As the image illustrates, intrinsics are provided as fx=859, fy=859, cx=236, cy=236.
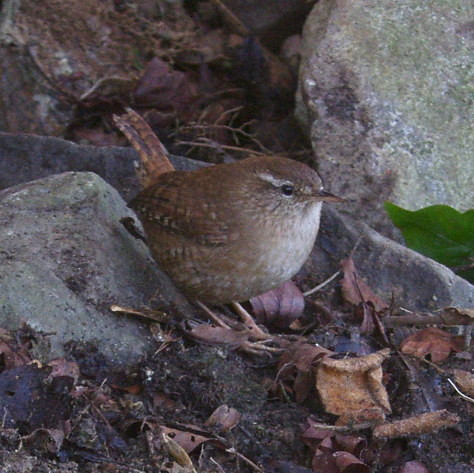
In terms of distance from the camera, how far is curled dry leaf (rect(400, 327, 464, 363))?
370 cm

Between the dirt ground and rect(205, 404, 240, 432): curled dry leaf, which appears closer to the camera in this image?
the dirt ground

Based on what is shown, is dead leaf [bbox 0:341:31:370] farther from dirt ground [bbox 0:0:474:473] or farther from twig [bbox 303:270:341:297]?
twig [bbox 303:270:341:297]

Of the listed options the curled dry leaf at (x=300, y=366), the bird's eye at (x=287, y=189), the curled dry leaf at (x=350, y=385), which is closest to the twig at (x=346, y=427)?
the curled dry leaf at (x=350, y=385)

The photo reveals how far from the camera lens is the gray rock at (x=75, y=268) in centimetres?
329

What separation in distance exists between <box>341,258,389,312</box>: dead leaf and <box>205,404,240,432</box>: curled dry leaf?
1.18 meters

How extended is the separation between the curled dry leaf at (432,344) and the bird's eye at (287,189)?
0.83 m

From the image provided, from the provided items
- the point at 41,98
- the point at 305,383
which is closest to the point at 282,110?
the point at 41,98

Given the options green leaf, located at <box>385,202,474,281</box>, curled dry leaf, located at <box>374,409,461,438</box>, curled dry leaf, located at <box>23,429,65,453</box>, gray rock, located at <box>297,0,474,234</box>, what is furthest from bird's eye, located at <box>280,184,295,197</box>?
curled dry leaf, located at <box>23,429,65,453</box>

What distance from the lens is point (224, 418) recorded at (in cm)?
311

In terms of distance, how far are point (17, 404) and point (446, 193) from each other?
2882mm

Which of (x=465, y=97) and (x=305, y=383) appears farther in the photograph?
(x=465, y=97)

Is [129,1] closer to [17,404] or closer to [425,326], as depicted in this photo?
[425,326]

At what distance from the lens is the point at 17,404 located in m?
2.73

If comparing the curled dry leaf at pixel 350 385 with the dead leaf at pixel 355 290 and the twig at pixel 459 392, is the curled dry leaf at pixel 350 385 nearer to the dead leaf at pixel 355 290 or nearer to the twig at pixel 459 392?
the twig at pixel 459 392
